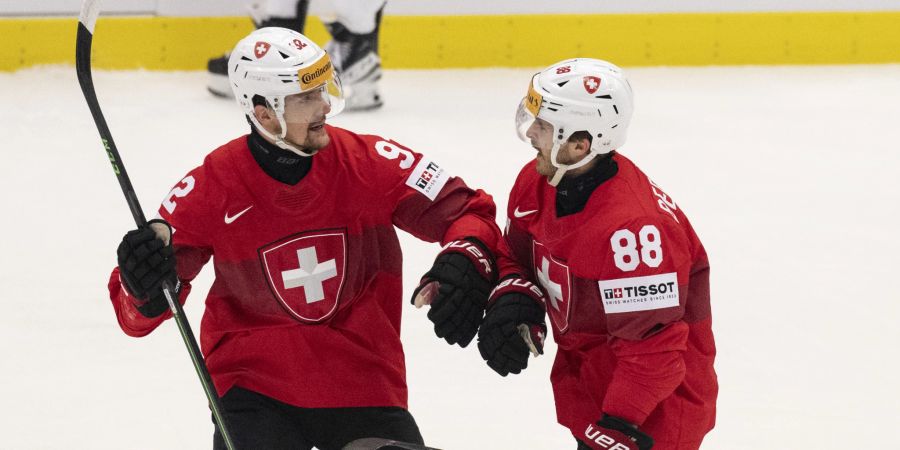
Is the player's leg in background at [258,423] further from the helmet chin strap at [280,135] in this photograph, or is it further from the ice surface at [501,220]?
the ice surface at [501,220]

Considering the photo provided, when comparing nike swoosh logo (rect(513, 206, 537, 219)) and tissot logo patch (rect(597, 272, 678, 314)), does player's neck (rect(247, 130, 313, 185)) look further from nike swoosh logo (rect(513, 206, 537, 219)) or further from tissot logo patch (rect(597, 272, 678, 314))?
tissot logo patch (rect(597, 272, 678, 314))

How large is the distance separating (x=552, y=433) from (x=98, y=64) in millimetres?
4216

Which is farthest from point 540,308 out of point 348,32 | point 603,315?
point 348,32

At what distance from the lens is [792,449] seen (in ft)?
11.0

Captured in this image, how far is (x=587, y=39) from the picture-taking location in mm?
7164

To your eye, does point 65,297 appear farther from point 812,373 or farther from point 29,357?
point 812,373

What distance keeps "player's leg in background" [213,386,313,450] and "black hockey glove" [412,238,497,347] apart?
409 millimetres

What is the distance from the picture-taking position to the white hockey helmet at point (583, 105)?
239 cm

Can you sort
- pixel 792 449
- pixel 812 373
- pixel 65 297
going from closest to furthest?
pixel 792 449 → pixel 812 373 → pixel 65 297

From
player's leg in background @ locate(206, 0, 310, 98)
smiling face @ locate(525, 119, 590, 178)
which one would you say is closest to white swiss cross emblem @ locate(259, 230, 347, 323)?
smiling face @ locate(525, 119, 590, 178)

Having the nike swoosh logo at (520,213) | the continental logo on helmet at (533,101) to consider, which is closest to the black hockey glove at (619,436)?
the nike swoosh logo at (520,213)

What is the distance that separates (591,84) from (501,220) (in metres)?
2.58

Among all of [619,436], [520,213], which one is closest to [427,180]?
[520,213]

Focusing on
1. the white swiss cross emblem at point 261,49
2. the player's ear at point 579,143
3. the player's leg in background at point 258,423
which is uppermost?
the white swiss cross emblem at point 261,49
